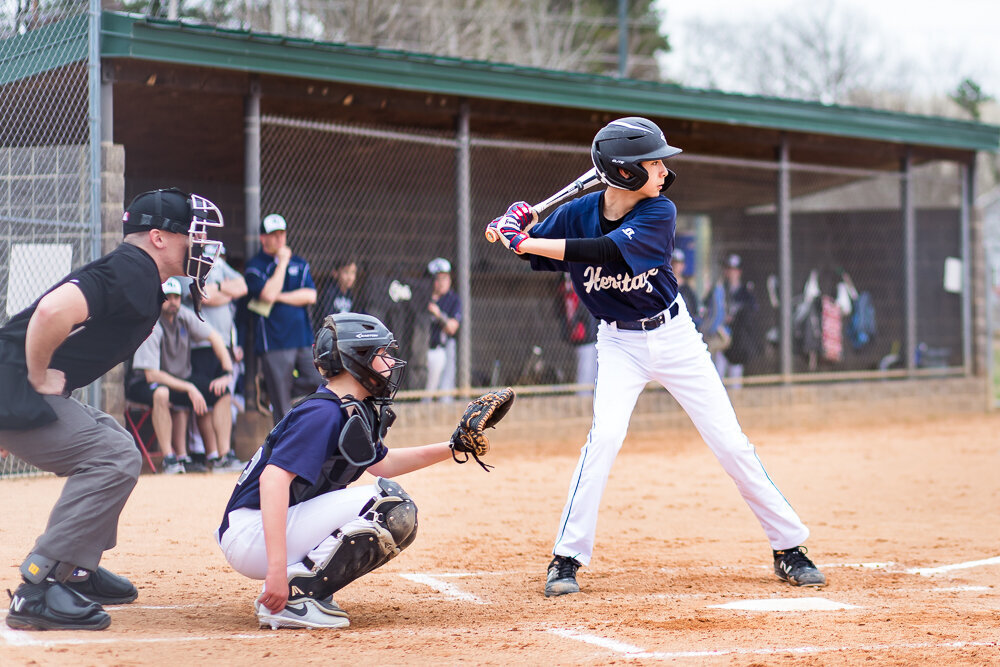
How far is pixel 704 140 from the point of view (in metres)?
12.3

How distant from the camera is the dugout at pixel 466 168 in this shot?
7.53 metres

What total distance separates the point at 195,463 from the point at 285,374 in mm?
924

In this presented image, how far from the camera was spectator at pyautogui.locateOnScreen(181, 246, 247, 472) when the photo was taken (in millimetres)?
7797

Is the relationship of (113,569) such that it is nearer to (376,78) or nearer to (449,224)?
(376,78)

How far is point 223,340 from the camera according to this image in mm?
7883

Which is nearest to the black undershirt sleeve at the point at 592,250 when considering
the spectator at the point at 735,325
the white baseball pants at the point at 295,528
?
the white baseball pants at the point at 295,528

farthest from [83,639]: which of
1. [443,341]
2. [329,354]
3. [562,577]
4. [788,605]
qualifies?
[443,341]

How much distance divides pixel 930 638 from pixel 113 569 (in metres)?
3.22

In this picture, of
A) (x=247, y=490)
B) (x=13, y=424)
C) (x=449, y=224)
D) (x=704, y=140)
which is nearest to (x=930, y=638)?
(x=247, y=490)

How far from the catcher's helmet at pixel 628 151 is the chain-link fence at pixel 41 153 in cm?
371

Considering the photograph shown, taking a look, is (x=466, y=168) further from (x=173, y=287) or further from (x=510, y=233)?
(x=510, y=233)

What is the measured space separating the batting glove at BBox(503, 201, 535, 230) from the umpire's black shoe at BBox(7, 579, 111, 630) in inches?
82.2

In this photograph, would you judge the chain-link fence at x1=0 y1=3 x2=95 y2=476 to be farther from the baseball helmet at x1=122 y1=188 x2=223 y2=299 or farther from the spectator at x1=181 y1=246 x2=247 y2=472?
the baseball helmet at x1=122 y1=188 x2=223 y2=299

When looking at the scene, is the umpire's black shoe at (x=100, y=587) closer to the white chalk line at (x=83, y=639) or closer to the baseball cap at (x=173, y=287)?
the white chalk line at (x=83, y=639)
